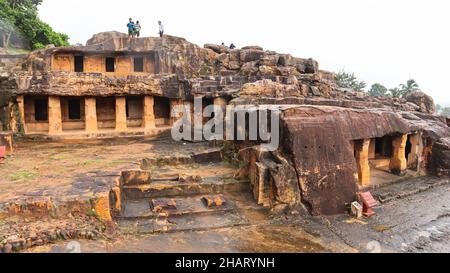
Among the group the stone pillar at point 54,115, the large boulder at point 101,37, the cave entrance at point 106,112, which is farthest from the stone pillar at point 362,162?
the large boulder at point 101,37

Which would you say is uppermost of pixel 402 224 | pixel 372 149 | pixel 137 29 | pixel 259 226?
pixel 137 29

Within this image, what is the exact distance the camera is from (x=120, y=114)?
13320 mm

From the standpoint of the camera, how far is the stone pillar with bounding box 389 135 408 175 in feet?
35.2

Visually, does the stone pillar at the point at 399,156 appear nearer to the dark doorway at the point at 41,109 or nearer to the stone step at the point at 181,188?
the stone step at the point at 181,188

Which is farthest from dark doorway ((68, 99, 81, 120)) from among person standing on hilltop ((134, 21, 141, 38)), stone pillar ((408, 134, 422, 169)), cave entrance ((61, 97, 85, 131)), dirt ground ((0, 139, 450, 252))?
stone pillar ((408, 134, 422, 169))

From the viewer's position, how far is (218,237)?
630 centimetres

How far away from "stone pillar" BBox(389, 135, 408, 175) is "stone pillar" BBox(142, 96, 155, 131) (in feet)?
28.8

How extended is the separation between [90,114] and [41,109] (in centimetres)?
217

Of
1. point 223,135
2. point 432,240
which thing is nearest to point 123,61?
point 223,135

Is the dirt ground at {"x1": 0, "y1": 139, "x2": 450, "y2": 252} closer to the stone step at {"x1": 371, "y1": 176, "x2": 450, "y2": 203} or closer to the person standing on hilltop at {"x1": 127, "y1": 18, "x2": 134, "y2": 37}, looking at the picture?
the stone step at {"x1": 371, "y1": 176, "x2": 450, "y2": 203}

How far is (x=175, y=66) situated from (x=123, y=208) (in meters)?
9.03

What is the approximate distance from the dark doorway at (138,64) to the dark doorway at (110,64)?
91 centimetres

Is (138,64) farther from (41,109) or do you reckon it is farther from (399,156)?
(399,156)

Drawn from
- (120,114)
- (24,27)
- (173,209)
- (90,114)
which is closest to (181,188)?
(173,209)
